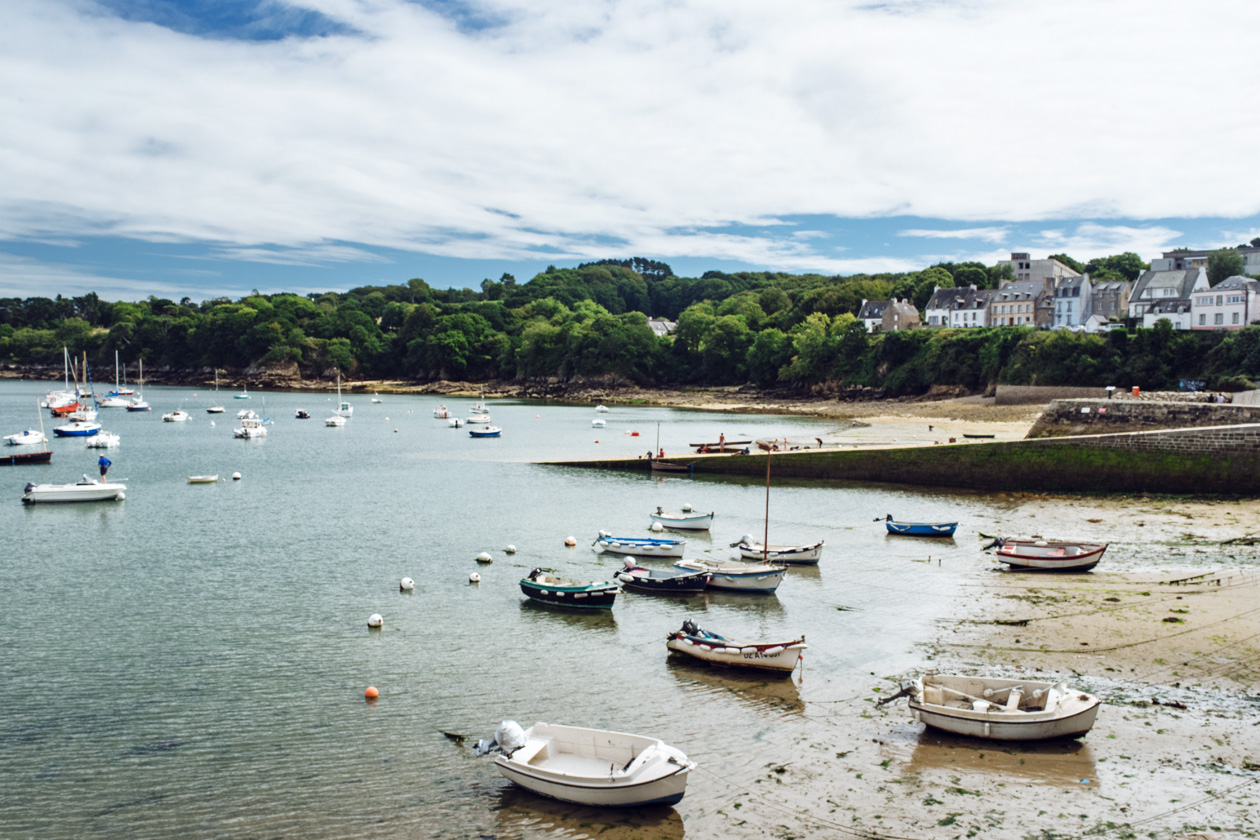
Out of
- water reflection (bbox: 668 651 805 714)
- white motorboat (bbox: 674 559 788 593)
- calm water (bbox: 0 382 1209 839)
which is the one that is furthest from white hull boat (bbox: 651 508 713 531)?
water reflection (bbox: 668 651 805 714)

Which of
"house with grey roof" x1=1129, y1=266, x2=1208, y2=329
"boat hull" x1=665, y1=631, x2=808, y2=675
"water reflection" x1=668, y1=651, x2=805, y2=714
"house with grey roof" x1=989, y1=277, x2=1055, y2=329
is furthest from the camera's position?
"house with grey roof" x1=989, y1=277, x2=1055, y2=329

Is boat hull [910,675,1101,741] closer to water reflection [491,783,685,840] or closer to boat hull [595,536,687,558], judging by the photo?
water reflection [491,783,685,840]

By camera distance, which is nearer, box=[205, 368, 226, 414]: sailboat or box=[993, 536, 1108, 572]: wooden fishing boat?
box=[993, 536, 1108, 572]: wooden fishing boat

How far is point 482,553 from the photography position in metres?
26.9

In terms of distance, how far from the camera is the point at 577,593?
2141 cm

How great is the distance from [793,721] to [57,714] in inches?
520

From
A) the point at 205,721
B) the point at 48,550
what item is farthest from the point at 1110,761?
the point at 48,550

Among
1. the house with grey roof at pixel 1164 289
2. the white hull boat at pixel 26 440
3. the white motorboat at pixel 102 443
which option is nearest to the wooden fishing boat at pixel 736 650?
the white motorboat at pixel 102 443

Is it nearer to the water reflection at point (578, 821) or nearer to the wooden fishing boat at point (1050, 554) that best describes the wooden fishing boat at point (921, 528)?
the wooden fishing boat at point (1050, 554)

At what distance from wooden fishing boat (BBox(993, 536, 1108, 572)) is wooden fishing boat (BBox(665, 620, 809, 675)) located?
1012 centimetres

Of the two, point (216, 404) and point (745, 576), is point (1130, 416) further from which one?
point (216, 404)

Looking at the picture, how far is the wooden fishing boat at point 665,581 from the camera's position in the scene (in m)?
23.0

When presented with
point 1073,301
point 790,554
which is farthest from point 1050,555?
point 1073,301

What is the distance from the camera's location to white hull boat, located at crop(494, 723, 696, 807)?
38.0 feet
